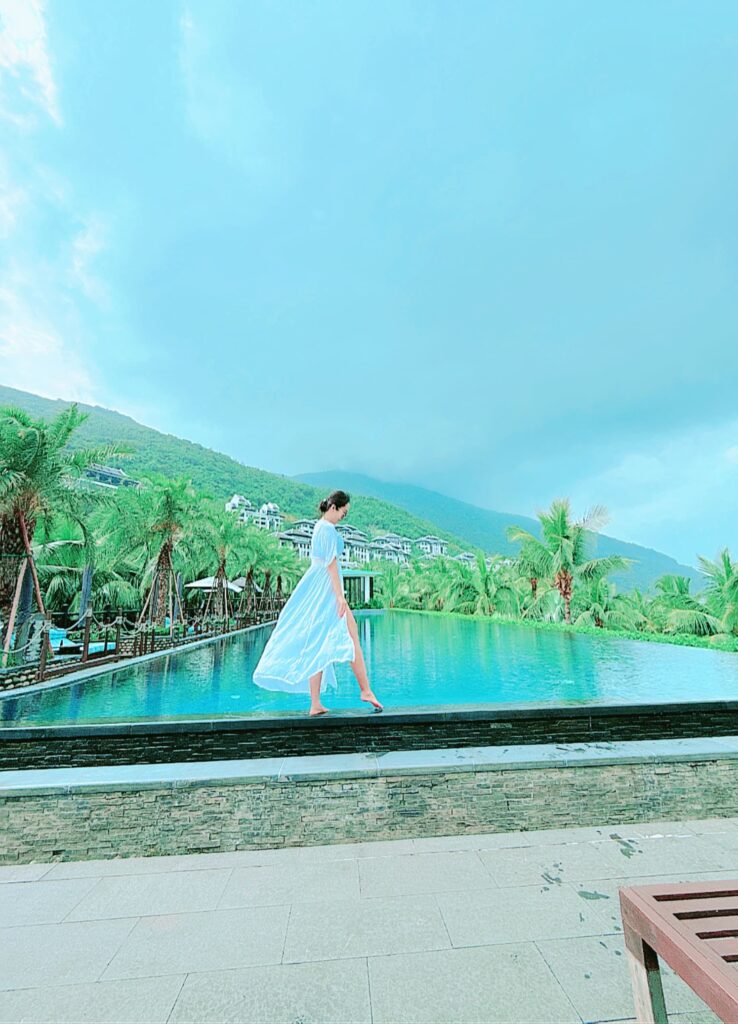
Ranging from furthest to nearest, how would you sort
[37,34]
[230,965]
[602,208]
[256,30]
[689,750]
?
[602,208], [256,30], [37,34], [689,750], [230,965]

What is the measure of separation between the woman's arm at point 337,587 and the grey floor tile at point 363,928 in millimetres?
1912

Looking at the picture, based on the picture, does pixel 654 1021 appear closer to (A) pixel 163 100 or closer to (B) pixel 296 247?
(A) pixel 163 100

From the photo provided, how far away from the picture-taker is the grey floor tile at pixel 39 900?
2172 millimetres

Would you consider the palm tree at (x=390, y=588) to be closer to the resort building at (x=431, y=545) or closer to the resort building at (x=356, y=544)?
the resort building at (x=356, y=544)

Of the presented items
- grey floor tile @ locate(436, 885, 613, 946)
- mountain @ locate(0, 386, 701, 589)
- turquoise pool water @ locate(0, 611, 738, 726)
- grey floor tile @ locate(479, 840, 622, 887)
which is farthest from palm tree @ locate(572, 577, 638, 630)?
mountain @ locate(0, 386, 701, 589)

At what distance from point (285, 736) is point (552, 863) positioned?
1.82 meters

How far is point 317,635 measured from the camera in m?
3.92

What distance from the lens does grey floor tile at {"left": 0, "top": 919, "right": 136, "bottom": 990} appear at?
5.83 feet

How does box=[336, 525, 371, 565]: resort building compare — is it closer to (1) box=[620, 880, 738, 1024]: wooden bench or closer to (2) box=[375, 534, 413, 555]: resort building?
(2) box=[375, 534, 413, 555]: resort building

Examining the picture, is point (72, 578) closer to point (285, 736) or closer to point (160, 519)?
point (160, 519)

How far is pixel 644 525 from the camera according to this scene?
19638 cm

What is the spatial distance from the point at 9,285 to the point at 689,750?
84.4 meters

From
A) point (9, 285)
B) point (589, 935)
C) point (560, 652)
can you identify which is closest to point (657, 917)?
point (589, 935)

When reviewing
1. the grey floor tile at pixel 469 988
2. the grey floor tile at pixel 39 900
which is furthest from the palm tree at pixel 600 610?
the grey floor tile at pixel 39 900
